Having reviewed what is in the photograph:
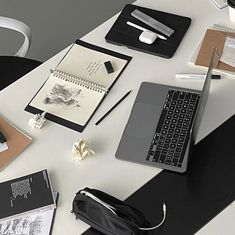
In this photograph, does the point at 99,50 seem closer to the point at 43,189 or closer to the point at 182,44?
the point at 182,44

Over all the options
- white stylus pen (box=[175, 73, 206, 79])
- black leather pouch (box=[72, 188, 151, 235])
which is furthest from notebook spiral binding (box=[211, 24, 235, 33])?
black leather pouch (box=[72, 188, 151, 235])

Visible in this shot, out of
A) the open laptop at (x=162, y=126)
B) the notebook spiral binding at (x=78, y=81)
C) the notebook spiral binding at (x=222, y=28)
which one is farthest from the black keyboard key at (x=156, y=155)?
the notebook spiral binding at (x=222, y=28)

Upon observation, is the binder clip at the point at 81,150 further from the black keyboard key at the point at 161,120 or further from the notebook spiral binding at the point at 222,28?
the notebook spiral binding at the point at 222,28

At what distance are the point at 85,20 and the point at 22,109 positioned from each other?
136 cm

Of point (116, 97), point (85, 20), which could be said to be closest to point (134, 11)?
point (116, 97)

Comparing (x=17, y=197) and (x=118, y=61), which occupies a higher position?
(x=118, y=61)

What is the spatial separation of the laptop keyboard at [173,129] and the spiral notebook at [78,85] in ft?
0.68

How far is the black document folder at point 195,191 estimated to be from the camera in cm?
144

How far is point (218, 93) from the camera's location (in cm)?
170

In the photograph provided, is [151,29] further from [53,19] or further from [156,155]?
[53,19]

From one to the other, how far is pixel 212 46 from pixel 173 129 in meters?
0.35

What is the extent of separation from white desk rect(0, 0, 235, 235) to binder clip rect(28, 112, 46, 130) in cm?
2

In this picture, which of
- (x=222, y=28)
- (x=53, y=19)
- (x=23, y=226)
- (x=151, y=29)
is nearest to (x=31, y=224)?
(x=23, y=226)

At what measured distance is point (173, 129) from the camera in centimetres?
163
